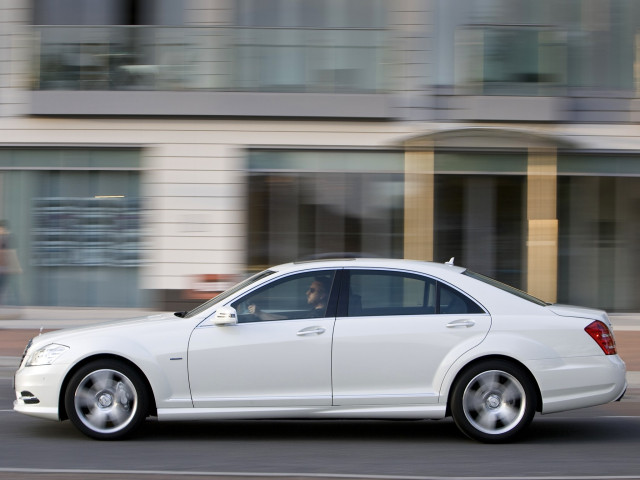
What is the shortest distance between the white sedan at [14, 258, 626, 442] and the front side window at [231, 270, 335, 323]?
0.01 m

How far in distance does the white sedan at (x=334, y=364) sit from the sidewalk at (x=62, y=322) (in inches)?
190


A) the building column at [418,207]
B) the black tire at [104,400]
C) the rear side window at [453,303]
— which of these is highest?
the building column at [418,207]

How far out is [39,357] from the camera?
6832mm

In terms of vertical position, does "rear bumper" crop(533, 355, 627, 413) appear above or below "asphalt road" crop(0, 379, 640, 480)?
above

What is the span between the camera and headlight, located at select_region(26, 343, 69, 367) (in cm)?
677

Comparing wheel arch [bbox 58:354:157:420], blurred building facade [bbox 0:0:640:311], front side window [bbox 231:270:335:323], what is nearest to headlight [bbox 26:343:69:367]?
wheel arch [bbox 58:354:157:420]

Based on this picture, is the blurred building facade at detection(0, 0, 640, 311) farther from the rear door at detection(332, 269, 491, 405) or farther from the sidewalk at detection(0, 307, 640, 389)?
the rear door at detection(332, 269, 491, 405)

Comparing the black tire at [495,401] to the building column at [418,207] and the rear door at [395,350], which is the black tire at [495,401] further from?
the building column at [418,207]

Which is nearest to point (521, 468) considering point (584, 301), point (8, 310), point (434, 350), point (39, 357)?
point (434, 350)

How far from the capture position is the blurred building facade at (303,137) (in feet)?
50.6

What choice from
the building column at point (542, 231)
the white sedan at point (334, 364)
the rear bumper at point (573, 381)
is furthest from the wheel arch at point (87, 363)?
the building column at point (542, 231)

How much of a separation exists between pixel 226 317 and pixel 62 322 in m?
9.09

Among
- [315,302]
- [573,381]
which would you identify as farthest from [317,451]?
[573,381]

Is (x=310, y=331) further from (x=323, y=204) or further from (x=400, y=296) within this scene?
(x=323, y=204)
